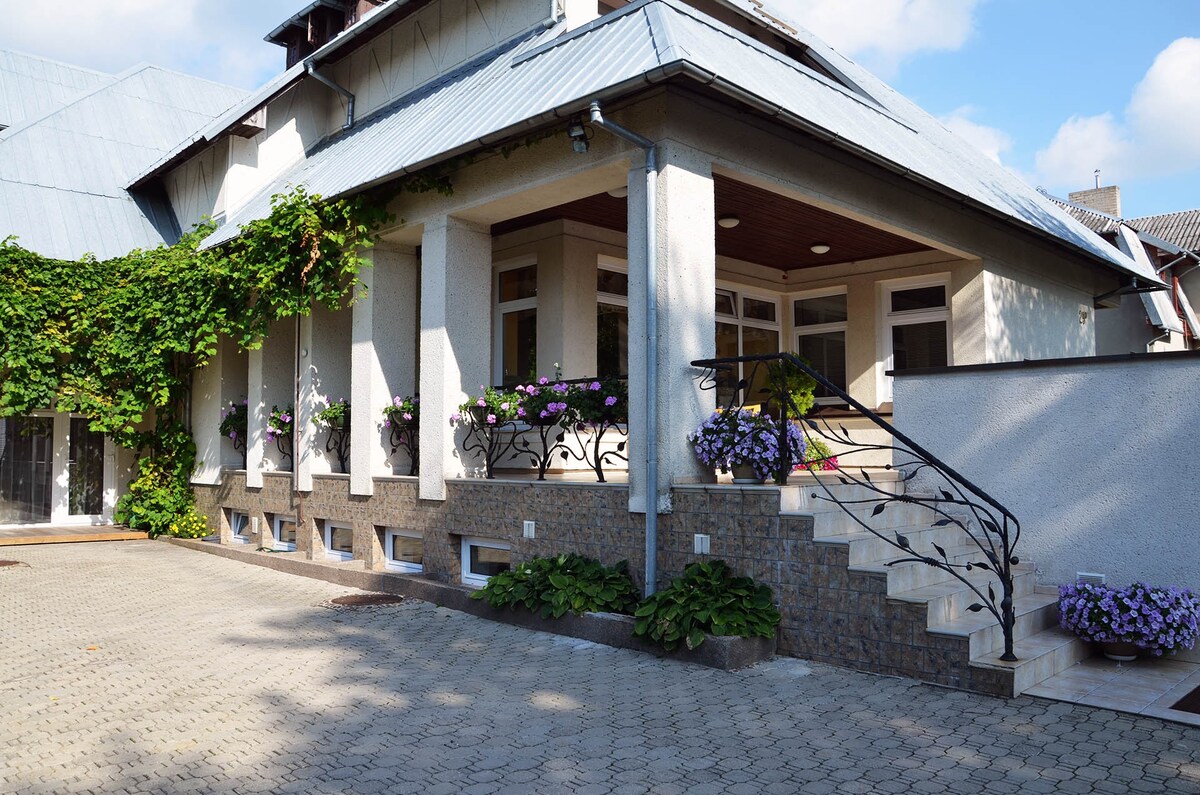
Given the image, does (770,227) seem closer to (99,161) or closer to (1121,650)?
(1121,650)

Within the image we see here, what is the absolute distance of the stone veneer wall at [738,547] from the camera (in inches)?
236

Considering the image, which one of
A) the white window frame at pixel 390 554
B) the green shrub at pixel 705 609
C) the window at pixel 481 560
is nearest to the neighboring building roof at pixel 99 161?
the white window frame at pixel 390 554

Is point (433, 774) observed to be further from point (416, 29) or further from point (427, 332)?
point (416, 29)

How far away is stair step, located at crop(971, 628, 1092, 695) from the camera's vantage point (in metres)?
5.66

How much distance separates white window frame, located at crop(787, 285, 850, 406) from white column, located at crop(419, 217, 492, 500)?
587 cm

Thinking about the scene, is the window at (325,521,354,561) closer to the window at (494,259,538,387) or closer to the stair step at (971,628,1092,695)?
the window at (494,259,538,387)

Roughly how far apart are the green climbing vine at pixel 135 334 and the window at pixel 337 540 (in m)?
2.59

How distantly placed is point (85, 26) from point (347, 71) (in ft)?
67.9

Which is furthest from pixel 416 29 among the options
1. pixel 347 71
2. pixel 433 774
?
pixel 433 774

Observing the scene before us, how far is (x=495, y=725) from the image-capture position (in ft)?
17.2

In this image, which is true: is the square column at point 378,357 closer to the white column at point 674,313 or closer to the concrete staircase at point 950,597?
the white column at point 674,313

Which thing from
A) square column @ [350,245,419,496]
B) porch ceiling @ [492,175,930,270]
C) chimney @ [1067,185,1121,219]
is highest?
chimney @ [1067,185,1121,219]

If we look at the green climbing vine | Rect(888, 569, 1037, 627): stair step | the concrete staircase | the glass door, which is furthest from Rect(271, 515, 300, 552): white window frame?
Rect(888, 569, 1037, 627): stair step

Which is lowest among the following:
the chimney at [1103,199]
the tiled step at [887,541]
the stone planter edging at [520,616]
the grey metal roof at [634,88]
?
the stone planter edging at [520,616]
